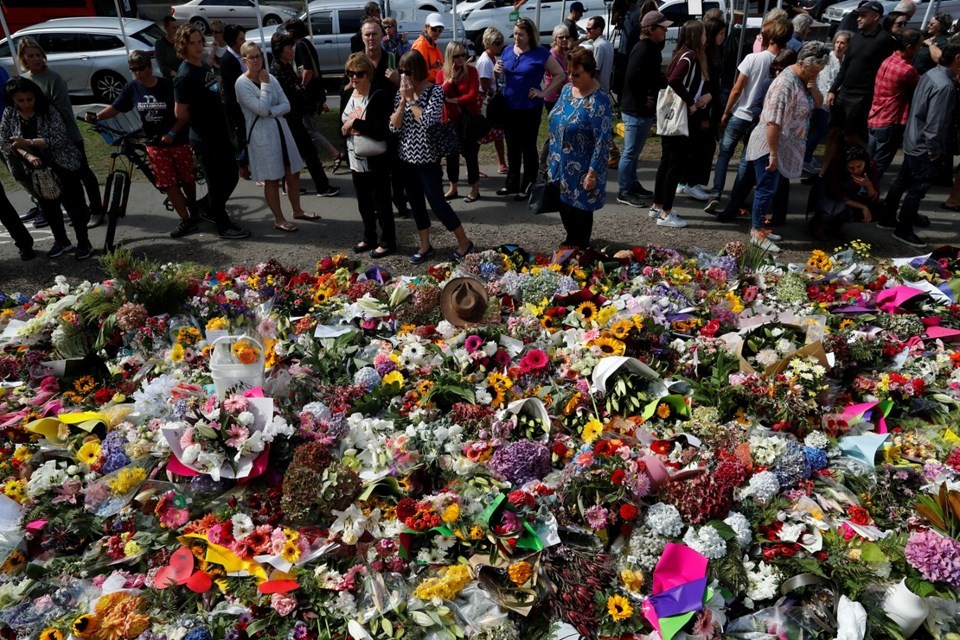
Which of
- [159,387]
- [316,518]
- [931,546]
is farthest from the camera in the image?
[159,387]

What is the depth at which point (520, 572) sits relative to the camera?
275cm

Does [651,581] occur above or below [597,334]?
below

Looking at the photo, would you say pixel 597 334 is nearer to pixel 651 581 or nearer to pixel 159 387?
pixel 651 581

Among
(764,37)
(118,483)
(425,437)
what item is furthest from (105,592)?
(764,37)

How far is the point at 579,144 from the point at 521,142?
7.76ft

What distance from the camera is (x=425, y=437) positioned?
3.36m

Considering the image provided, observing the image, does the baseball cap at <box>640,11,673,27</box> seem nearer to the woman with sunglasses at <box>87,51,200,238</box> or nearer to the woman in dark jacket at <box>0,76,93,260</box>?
the woman with sunglasses at <box>87,51,200,238</box>

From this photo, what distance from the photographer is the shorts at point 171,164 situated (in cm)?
641

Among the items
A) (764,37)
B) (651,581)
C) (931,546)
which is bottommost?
(651,581)

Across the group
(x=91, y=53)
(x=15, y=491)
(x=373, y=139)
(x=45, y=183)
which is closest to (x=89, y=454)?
(x=15, y=491)

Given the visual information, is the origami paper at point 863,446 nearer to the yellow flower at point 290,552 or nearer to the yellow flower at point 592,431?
the yellow flower at point 592,431

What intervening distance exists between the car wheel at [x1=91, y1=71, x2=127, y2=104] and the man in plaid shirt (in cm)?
1213

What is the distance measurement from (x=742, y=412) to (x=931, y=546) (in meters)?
1.06

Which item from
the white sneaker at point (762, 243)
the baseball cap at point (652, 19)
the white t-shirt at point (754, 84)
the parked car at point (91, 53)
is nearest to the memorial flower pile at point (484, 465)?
the white sneaker at point (762, 243)
